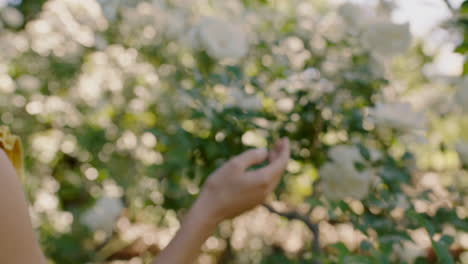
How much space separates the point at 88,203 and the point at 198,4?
1092 mm

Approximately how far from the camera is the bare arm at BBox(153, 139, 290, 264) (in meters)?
0.86

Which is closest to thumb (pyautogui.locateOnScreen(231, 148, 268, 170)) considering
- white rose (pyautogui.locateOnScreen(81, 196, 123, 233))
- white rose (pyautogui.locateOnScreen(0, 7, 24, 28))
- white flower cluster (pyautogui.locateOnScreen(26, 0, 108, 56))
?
white rose (pyautogui.locateOnScreen(81, 196, 123, 233))

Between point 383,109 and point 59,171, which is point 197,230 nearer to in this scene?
point 383,109

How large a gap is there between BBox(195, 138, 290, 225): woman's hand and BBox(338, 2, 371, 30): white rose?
0.76 metres

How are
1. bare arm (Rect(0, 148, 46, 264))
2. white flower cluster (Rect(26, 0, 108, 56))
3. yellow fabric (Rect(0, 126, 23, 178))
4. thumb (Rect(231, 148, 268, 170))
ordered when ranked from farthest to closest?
white flower cluster (Rect(26, 0, 108, 56))
thumb (Rect(231, 148, 268, 170))
yellow fabric (Rect(0, 126, 23, 178))
bare arm (Rect(0, 148, 46, 264))

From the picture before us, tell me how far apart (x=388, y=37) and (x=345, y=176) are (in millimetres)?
463

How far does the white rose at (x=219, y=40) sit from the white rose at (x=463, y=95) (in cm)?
66

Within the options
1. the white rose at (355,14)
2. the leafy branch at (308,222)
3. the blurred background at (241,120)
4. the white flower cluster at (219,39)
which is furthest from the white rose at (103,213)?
the white rose at (355,14)

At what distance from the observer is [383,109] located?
129cm

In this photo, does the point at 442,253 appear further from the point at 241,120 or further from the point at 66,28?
the point at 66,28

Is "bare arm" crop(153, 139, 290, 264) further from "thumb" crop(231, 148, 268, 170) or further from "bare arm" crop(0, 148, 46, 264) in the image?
"bare arm" crop(0, 148, 46, 264)

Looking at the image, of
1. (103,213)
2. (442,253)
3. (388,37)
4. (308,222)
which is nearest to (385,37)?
(388,37)

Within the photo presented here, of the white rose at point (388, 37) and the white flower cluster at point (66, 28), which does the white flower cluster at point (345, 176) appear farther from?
the white flower cluster at point (66, 28)

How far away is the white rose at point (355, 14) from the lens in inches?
59.5
